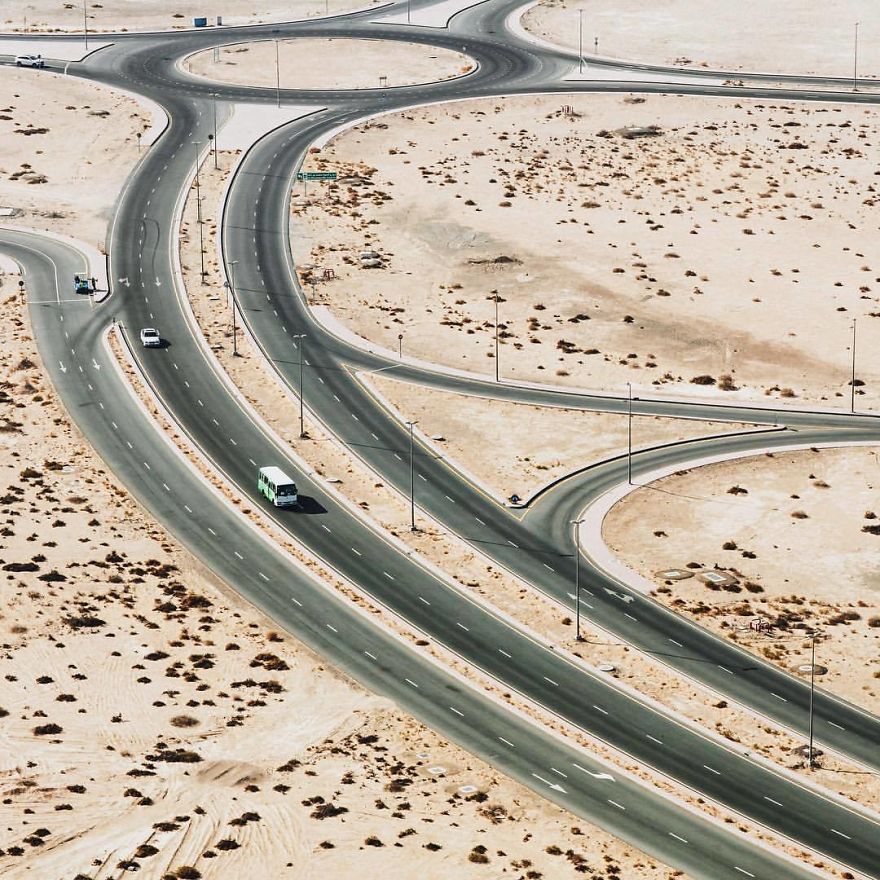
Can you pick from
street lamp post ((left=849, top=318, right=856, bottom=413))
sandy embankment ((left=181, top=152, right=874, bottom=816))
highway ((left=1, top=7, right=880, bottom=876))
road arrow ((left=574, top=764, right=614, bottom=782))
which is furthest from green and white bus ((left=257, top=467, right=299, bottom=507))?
street lamp post ((left=849, top=318, right=856, bottom=413))

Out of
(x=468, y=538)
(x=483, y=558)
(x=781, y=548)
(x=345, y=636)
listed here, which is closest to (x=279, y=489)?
(x=468, y=538)

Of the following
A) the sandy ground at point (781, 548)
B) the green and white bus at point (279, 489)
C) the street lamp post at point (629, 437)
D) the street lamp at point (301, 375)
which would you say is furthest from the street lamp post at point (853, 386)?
the green and white bus at point (279, 489)

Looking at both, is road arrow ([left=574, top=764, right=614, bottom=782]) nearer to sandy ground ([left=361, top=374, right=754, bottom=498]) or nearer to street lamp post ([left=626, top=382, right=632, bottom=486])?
sandy ground ([left=361, top=374, right=754, bottom=498])

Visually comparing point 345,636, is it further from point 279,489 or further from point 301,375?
point 301,375

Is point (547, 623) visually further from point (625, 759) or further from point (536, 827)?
point (536, 827)

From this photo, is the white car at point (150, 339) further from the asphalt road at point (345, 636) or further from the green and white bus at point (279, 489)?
the green and white bus at point (279, 489)

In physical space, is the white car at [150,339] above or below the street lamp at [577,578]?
above
